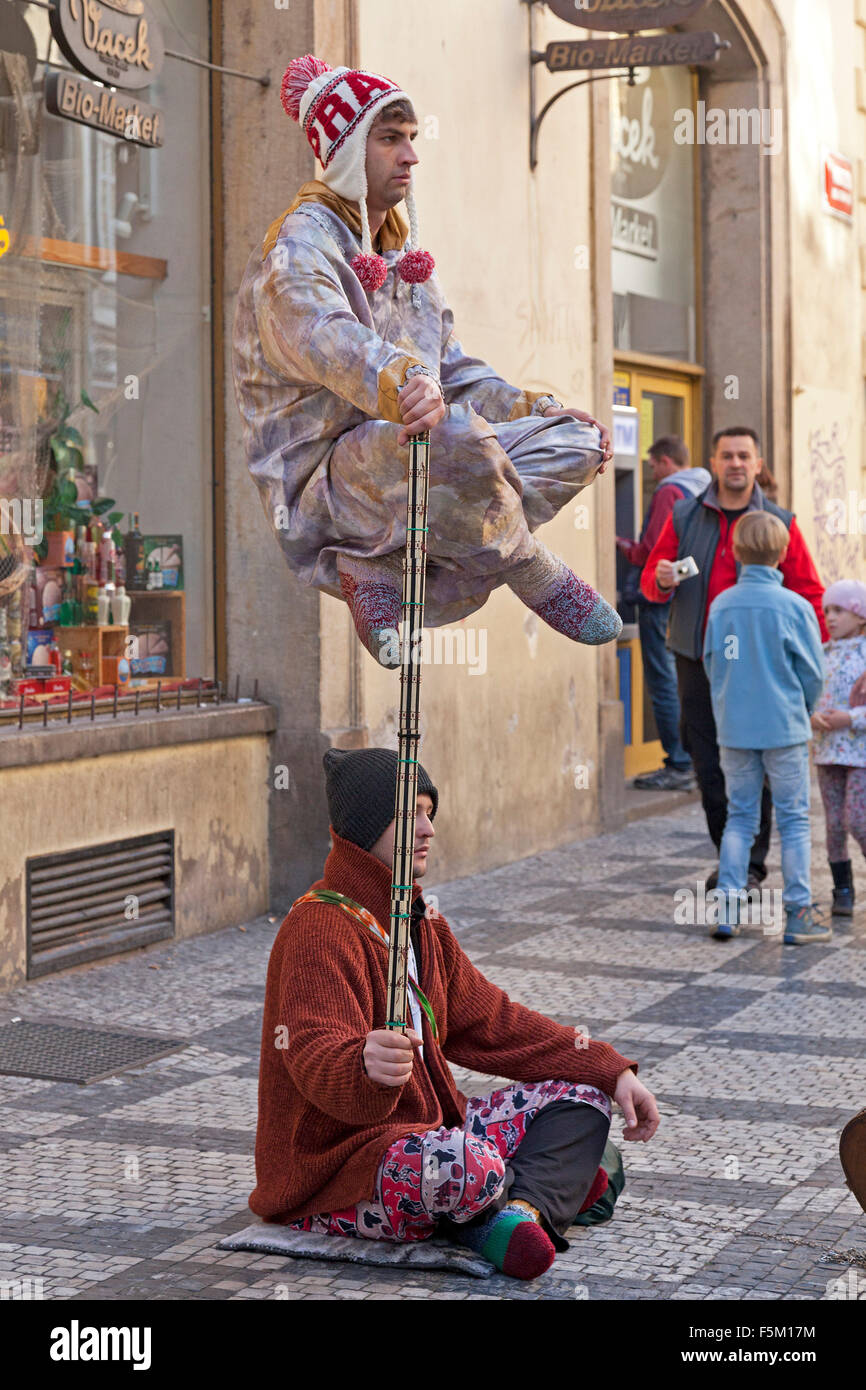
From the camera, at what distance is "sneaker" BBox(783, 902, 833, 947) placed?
7.30 m

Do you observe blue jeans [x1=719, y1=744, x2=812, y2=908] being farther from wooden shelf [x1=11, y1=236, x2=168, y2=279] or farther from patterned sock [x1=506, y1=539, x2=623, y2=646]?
patterned sock [x1=506, y1=539, x2=623, y2=646]

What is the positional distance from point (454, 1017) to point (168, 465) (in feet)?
13.9

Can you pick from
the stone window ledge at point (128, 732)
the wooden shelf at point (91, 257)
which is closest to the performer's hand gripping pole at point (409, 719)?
the stone window ledge at point (128, 732)

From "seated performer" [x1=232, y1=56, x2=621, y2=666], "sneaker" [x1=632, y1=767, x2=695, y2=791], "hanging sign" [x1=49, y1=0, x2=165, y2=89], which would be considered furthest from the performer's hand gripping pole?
"sneaker" [x1=632, y1=767, x2=695, y2=791]

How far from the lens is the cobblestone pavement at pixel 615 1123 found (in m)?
3.77

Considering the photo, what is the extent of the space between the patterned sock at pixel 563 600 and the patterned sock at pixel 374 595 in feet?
0.74

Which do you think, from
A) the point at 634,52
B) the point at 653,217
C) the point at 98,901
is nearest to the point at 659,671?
the point at 653,217

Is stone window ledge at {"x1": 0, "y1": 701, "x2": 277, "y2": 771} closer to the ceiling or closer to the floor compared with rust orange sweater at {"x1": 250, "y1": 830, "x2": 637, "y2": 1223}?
closer to the ceiling

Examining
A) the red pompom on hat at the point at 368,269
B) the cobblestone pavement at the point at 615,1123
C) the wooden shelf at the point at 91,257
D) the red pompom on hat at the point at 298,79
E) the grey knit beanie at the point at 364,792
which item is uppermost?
the wooden shelf at the point at 91,257

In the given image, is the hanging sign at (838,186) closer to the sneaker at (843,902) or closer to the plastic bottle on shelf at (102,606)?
the sneaker at (843,902)

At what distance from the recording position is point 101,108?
6.96 meters

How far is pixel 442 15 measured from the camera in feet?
28.3

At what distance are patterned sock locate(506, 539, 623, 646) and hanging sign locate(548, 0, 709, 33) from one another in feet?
20.1

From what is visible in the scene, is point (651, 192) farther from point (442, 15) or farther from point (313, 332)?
point (313, 332)
